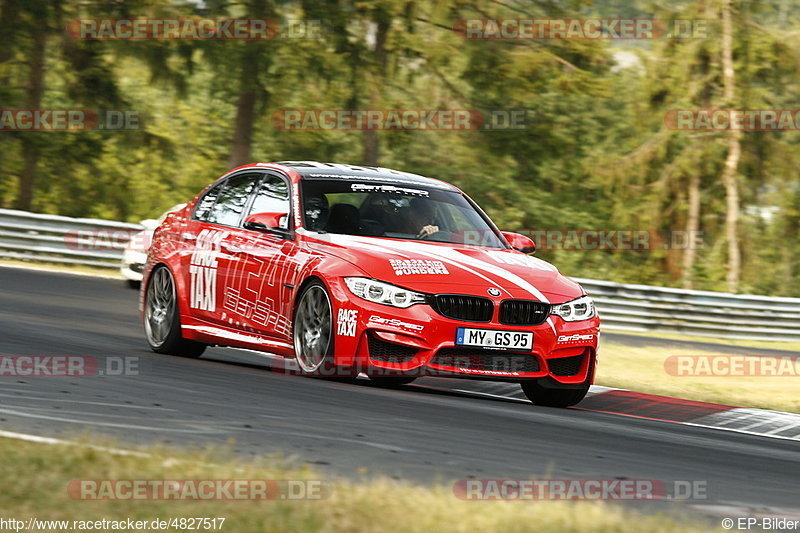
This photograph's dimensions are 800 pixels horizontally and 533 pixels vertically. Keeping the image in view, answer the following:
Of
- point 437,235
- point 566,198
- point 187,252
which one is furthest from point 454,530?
point 566,198

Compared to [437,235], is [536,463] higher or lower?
lower

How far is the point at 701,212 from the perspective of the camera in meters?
38.8

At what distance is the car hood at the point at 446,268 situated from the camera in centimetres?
880

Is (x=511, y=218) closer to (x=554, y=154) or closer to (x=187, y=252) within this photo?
(x=554, y=154)

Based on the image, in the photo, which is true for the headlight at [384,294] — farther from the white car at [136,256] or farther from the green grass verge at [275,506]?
the white car at [136,256]

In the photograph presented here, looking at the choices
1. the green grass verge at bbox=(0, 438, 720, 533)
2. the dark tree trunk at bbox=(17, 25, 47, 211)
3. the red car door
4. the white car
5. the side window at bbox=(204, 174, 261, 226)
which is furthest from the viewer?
the dark tree trunk at bbox=(17, 25, 47, 211)

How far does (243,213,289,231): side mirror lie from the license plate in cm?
183

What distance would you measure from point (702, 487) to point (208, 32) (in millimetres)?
21244

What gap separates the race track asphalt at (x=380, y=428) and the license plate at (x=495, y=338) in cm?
43

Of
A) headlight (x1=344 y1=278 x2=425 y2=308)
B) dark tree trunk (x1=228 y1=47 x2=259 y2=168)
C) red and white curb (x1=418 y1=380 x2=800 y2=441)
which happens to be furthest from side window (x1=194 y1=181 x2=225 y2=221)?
dark tree trunk (x1=228 y1=47 x2=259 y2=168)

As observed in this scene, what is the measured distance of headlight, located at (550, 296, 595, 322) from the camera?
912cm

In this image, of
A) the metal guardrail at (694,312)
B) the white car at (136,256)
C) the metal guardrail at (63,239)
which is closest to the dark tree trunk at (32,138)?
the metal guardrail at (63,239)

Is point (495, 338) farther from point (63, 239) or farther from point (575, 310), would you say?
point (63, 239)

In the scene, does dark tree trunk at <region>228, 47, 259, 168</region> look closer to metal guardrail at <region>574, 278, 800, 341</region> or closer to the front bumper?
metal guardrail at <region>574, 278, 800, 341</region>
